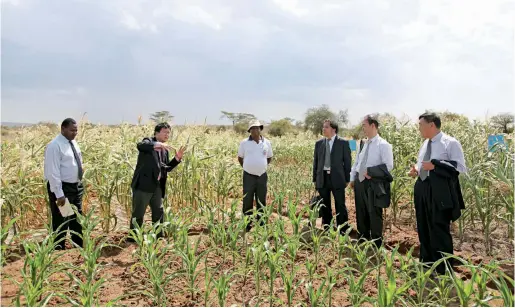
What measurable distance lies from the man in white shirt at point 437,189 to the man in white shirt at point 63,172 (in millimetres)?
3614

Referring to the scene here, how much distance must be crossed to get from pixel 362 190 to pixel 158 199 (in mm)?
2492

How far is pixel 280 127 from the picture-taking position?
38312 mm

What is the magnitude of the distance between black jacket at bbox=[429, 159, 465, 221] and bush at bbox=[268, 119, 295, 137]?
111 ft

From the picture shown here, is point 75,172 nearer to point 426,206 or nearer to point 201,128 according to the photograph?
point 201,128

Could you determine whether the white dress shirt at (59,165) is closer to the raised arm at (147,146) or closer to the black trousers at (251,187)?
the raised arm at (147,146)

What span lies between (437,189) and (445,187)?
69 millimetres

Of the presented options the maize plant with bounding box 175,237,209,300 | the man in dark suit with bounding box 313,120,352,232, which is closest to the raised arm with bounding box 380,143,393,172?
the man in dark suit with bounding box 313,120,352,232

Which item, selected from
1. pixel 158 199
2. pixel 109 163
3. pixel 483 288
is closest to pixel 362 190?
pixel 483 288

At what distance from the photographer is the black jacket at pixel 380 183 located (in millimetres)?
3934

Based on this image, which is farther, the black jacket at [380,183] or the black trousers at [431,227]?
the black jacket at [380,183]

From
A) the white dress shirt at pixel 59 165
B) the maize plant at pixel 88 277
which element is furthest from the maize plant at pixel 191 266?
the white dress shirt at pixel 59 165

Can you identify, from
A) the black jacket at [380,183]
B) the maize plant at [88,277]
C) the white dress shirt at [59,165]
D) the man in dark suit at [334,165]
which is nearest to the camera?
the maize plant at [88,277]

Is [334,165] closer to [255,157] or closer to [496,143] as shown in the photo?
[255,157]

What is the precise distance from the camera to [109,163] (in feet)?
15.0
